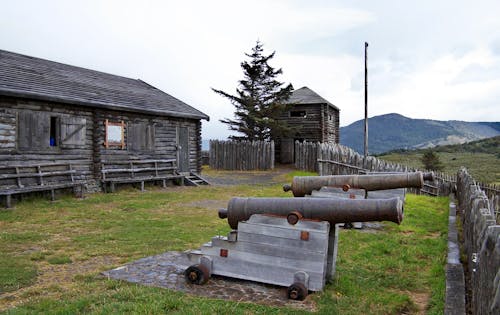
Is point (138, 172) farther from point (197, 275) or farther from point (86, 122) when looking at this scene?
point (197, 275)

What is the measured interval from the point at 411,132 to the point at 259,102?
347 feet

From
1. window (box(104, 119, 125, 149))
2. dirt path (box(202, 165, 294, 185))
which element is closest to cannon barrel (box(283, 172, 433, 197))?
window (box(104, 119, 125, 149))

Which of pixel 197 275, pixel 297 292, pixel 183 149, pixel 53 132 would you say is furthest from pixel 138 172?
pixel 297 292

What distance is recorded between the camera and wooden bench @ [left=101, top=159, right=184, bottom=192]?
670 inches

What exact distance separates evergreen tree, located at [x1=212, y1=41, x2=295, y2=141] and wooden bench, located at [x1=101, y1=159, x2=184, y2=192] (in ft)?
42.8

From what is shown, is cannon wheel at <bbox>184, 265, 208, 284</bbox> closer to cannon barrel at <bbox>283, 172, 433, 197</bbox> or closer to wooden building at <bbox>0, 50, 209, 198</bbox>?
cannon barrel at <bbox>283, 172, 433, 197</bbox>

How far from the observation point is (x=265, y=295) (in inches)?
198

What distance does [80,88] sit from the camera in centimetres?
1684

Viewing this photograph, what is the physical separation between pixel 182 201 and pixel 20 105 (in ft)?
20.5

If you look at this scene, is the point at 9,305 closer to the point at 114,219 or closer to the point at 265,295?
the point at 265,295

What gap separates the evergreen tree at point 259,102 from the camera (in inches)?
1291

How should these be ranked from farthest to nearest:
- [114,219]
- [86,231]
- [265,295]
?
[114,219], [86,231], [265,295]

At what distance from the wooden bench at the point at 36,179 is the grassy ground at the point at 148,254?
0.50 metres

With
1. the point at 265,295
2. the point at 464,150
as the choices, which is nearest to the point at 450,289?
the point at 265,295
